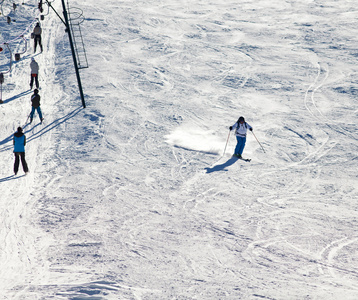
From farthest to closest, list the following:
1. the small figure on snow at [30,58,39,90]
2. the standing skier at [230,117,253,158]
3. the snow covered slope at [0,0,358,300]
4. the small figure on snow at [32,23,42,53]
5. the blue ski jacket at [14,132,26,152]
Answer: the small figure on snow at [32,23,42,53] < the small figure on snow at [30,58,39,90] < the standing skier at [230,117,253,158] < the blue ski jacket at [14,132,26,152] < the snow covered slope at [0,0,358,300]

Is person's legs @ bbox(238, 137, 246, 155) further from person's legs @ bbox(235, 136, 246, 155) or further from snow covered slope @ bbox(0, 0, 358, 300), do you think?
snow covered slope @ bbox(0, 0, 358, 300)

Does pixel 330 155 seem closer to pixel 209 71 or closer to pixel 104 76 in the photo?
pixel 209 71

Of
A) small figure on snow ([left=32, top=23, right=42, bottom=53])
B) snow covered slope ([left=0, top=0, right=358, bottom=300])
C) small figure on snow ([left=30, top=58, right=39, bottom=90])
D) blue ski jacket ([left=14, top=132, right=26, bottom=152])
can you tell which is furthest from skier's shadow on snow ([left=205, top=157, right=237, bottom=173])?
small figure on snow ([left=32, top=23, right=42, bottom=53])

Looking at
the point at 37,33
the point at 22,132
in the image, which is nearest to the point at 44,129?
the point at 22,132

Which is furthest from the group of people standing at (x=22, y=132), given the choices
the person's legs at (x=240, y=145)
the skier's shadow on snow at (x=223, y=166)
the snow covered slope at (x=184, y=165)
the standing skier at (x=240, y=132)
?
the person's legs at (x=240, y=145)

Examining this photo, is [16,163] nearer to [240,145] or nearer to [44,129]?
[44,129]

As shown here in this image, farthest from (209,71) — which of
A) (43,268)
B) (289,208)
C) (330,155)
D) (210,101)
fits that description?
(43,268)
